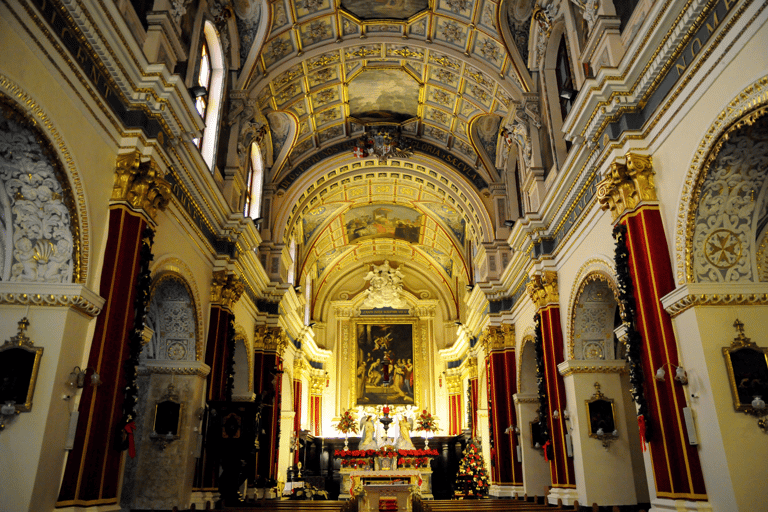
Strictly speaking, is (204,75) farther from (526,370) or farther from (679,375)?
(526,370)

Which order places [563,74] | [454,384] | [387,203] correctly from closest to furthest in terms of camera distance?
[563,74] < [387,203] < [454,384]

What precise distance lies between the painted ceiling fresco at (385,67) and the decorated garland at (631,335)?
23.3 feet

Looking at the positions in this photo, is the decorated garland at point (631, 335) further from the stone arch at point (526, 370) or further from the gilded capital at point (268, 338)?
the gilded capital at point (268, 338)

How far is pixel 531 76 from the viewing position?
1473cm

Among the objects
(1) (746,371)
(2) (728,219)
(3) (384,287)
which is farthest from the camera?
(3) (384,287)

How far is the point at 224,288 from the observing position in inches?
522

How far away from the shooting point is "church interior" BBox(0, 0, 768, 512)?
6.96 metres

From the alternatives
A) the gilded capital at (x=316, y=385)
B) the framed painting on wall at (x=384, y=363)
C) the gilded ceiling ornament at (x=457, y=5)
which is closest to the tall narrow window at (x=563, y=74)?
the gilded ceiling ornament at (x=457, y=5)

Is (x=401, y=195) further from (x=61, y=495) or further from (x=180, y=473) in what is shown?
(x=61, y=495)

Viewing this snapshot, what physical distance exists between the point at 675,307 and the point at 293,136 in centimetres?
1312

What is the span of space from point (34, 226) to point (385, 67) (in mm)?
11350

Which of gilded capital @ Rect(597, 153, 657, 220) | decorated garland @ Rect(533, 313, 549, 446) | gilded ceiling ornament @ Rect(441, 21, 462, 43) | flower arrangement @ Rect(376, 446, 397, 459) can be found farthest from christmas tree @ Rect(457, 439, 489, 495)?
gilded ceiling ornament @ Rect(441, 21, 462, 43)

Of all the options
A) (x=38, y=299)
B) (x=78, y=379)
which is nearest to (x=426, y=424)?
(x=78, y=379)

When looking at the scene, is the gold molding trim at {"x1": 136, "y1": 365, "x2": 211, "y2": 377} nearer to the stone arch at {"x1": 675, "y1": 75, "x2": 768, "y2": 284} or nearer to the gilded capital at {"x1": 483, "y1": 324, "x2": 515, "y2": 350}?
the stone arch at {"x1": 675, "y1": 75, "x2": 768, "y2": 284}
